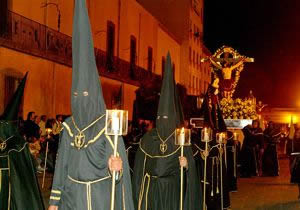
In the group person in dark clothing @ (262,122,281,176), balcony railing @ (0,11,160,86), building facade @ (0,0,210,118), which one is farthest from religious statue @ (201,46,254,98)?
balcony railing @ (0,11,160,86)

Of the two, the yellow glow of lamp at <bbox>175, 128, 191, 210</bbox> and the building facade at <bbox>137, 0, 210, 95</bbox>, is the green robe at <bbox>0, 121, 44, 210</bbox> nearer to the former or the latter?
the yellow glow of lamp at <bbox>175, 128, 191, 210</bbox>

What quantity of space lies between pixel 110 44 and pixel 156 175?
2409 cm

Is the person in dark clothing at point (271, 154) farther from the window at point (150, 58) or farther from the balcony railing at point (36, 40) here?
the window at point (150, 58)

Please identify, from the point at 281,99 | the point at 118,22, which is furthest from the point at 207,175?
the point at 281,99

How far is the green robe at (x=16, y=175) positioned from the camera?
8.92 meters

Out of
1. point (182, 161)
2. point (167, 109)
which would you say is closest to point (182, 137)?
point (182, 161)

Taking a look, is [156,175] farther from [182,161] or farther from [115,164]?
[115,164]

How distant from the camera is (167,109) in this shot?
8578 millimetres

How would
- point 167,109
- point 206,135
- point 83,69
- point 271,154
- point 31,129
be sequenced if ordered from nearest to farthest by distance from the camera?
1. point 83,69
2. point 167,109
3. point 206,135
4. point 31,129
5. point 271,154

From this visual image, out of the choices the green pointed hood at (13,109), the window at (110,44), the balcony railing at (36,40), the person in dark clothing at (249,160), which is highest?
the window at (110,44)

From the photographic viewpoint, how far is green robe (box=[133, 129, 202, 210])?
8.69 m

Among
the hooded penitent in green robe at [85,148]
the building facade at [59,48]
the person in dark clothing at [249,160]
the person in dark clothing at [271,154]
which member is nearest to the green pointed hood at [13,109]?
the hooded penitent in green robe at [85,148]

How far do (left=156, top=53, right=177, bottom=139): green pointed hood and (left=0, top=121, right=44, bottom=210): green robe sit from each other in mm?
2185

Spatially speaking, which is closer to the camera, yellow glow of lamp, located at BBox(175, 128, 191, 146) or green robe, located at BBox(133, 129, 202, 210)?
yellow glow of lamp, located at BBox(175, 128, 191, 146)
